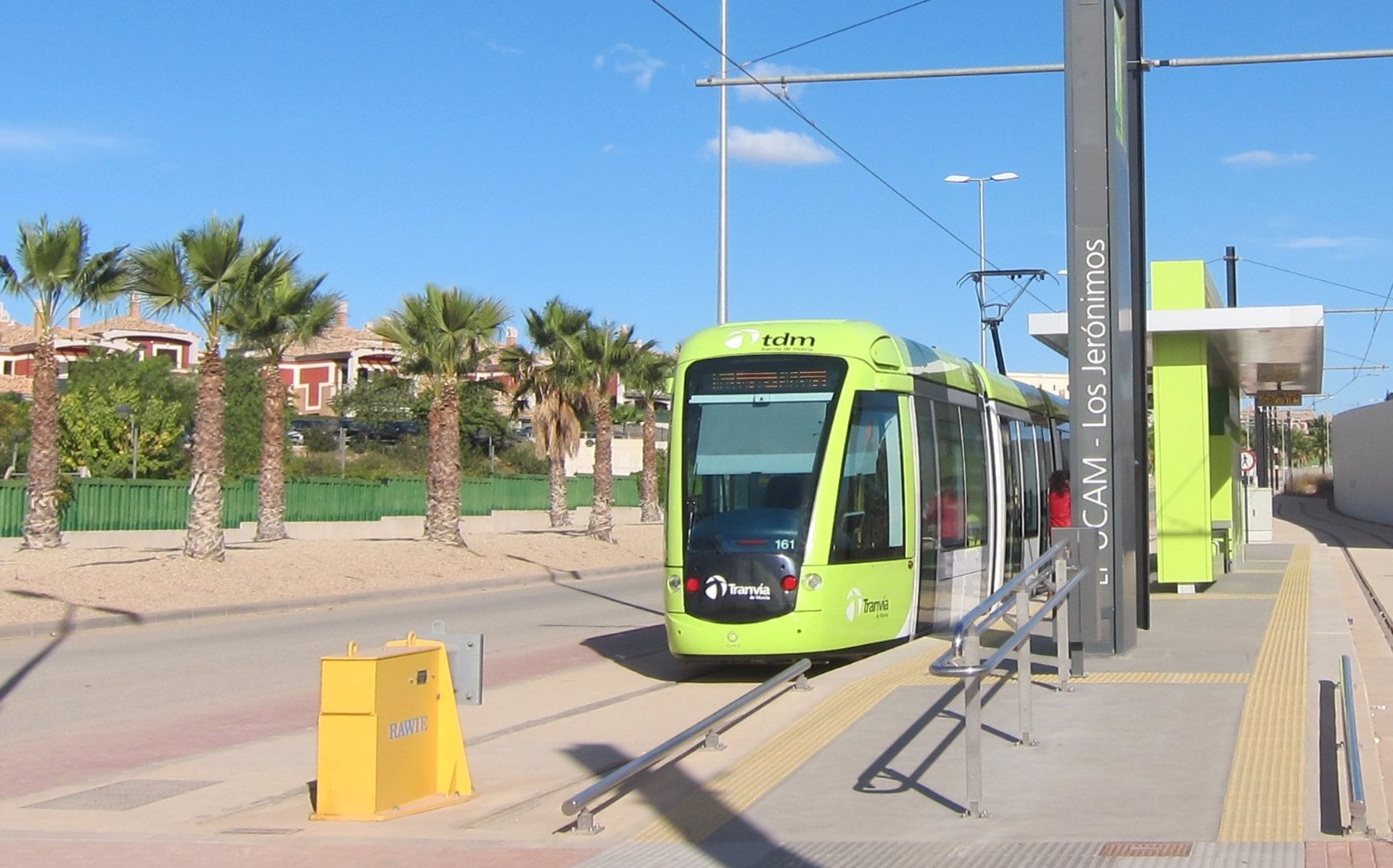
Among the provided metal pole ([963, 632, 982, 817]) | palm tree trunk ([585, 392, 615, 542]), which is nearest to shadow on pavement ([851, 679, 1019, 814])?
metal pole ([963, 632, 982, 817])

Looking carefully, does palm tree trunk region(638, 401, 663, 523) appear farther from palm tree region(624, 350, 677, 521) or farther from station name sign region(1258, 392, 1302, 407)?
station name sign region(1258, 392, 1302, 407)

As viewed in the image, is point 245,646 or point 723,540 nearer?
point 723,540

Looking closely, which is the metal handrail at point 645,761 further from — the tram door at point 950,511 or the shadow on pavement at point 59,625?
the shadow on pavement at point 59,625

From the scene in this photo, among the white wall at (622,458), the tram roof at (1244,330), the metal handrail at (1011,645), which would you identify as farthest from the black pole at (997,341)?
the white wall at (622,458)

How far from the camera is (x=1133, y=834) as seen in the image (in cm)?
706

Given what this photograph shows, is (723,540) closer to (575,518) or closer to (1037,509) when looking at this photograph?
(1037,509)

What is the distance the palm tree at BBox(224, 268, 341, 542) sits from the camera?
1236 inches

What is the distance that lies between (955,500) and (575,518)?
46.4m

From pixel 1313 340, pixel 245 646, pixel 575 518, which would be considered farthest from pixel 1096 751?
pixel 575 518

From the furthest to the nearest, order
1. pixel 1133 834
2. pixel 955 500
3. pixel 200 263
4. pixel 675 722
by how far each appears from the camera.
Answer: pixel 200 263 → pixel 955 500 → pixel 675 722 → pixel 1133 834

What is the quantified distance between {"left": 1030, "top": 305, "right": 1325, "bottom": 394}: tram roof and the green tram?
Answer: 17.8 feet

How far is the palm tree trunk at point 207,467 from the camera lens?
2708 cm

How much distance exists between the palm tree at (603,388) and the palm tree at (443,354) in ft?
25.6

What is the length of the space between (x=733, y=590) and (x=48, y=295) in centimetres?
2175
